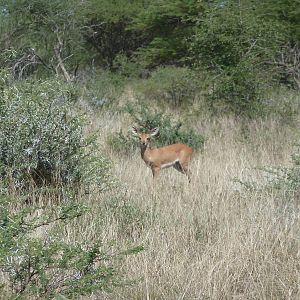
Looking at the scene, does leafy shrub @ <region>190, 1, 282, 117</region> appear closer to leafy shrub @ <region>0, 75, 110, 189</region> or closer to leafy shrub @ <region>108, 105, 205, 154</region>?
leafy shrub @ <region>108, 105, 205, 154</region>

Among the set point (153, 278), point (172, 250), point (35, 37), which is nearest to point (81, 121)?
point (172, 250)

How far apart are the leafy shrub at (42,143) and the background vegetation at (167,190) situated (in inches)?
0.4

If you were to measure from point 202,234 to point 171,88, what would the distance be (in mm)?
10419

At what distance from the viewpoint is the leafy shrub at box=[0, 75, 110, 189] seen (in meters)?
4.90

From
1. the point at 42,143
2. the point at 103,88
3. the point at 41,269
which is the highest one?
the point at 41,269

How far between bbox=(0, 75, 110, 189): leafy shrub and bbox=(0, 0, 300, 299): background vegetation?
1cm

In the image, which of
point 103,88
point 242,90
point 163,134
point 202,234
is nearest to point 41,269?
point 202,234

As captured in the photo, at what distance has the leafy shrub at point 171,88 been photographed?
13.9 metres

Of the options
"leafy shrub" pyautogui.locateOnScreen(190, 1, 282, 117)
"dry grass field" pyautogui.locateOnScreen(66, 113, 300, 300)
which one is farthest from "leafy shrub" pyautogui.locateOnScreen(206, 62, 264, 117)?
"dry grass field" pyautogui.locateOnScreen(66, 113, 300, 300)

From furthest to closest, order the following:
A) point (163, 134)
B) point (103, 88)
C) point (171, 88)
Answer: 1. point (171, 88)
2. point (103, 88)
3. point (163, 134)

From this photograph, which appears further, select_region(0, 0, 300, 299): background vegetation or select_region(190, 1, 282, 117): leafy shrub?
select_region(190, 1, 282, 117): leafy shrub

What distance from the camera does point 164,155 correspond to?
25.9ft

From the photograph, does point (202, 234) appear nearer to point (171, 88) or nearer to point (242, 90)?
point (242, 90)

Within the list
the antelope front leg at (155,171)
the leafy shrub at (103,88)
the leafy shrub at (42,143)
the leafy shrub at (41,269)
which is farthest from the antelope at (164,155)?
the leafy shrub at (41,269)
